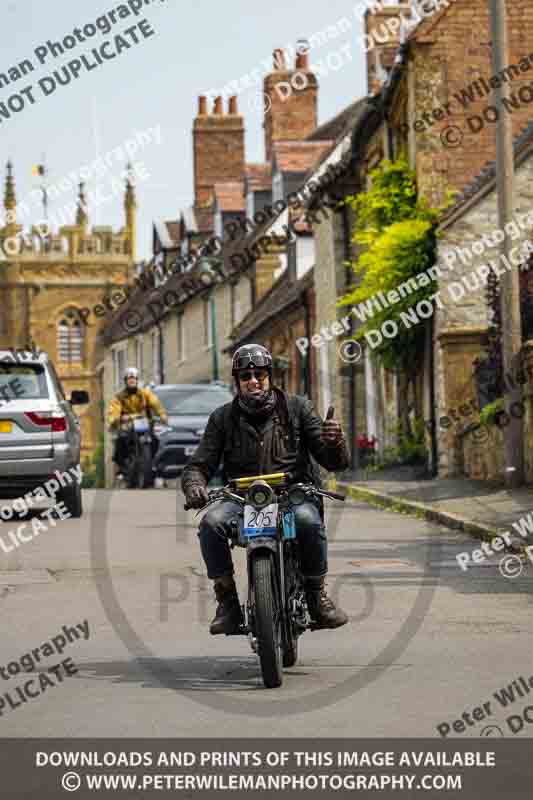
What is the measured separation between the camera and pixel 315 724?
22.5 feet

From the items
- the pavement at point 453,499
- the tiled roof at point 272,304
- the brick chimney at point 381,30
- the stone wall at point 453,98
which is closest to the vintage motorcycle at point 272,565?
the pavement at point 453,499

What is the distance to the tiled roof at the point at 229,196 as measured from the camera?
53.2 metres

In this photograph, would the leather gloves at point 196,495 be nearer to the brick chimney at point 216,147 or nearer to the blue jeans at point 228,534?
the blue jeans at point 228,534

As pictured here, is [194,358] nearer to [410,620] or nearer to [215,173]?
[215,173]

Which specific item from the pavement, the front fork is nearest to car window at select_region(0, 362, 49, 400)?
the pavement

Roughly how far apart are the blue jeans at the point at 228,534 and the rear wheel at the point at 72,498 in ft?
34.8

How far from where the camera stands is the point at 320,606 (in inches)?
333

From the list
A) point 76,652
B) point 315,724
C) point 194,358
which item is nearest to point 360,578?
point 76,652

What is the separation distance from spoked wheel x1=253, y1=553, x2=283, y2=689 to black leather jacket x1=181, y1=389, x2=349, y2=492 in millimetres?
756

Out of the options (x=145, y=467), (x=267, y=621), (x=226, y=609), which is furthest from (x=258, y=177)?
(x=267, y=621)

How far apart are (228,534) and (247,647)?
144 centimetres

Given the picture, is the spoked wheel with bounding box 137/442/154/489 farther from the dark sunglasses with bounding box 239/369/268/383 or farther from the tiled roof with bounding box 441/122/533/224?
the dark sunglasses with bounding box 239/369/268/383
